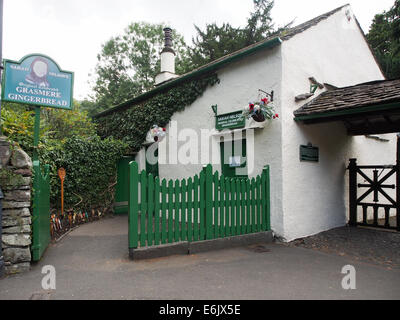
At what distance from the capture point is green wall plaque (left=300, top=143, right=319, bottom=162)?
6113 millimetres

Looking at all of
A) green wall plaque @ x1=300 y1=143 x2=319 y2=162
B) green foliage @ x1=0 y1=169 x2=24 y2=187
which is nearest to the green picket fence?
green wall plaque @ x1=300 y1=143 x2=319 y2=162

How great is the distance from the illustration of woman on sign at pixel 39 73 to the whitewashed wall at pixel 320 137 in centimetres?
460

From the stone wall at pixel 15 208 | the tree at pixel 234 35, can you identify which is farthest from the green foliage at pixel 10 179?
the tree at pixel 234 35

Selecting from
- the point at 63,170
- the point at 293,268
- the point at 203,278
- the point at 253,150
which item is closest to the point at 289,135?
the point at 253,150

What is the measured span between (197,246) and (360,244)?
3.45 meters

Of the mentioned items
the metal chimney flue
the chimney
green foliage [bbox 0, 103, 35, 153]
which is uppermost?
the metal chimney flue

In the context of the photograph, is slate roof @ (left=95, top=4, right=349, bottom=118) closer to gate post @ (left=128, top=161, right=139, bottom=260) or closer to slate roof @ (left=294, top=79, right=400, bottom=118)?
slate roof @ (left=294, top=79, right=400, bottom=118)

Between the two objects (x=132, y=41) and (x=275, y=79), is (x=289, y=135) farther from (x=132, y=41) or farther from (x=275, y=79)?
(x=132, y=41)

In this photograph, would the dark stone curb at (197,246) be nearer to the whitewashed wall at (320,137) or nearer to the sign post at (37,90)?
the whitewashed wall at (320,137)

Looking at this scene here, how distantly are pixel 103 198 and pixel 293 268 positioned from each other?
6.03m

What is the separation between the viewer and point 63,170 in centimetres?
712

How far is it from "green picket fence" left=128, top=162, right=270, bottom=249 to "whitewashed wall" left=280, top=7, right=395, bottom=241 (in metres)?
0.64

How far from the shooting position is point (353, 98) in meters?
5.59

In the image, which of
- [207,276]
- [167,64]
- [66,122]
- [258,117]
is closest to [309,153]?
[258,117]
